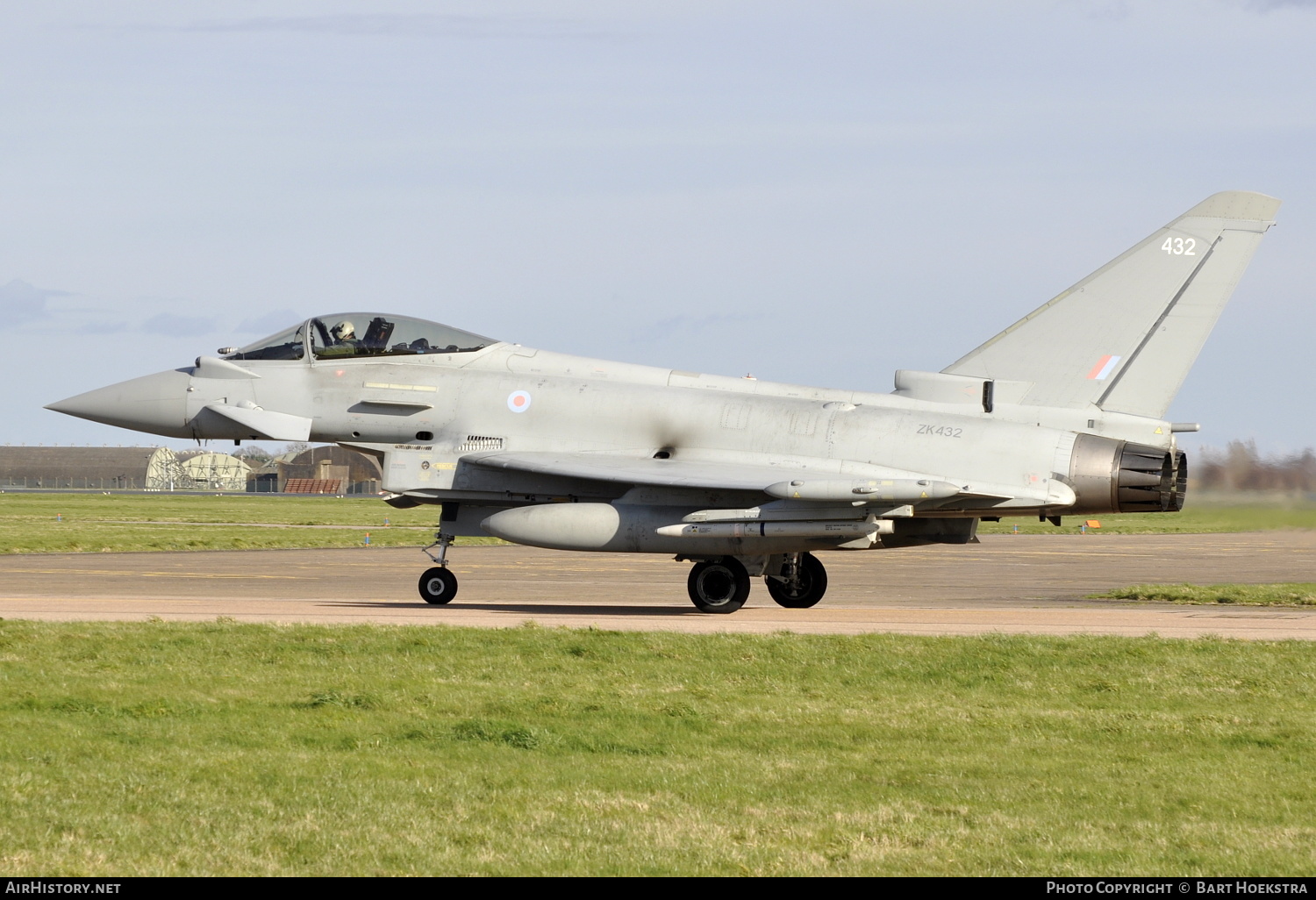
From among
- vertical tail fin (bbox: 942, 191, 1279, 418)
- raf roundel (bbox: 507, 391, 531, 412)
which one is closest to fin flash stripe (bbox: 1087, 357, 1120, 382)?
vertical tail fin (bbox: 942, 191, 1279, 418)

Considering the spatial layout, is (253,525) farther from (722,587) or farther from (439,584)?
(722,587)


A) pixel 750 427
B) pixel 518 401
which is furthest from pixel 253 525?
pixel 750 427

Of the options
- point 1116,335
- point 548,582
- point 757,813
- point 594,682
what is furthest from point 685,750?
point 548,582

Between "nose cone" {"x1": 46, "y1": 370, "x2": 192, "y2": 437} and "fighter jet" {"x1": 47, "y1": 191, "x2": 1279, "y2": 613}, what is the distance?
49 millimetres

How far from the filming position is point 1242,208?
60.5 ft

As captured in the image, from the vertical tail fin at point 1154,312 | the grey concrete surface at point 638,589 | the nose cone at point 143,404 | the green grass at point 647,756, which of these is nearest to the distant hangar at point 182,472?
the grey concrete surface at point 638,589

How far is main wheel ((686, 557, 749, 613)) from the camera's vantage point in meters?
18.7

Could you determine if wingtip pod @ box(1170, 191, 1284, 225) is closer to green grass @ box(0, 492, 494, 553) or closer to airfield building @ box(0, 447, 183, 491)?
green grass @ box(0, 492, 494, 553)

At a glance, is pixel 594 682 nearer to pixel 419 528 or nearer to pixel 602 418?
pixel 602 418

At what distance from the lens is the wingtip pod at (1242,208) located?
18.4 metres
